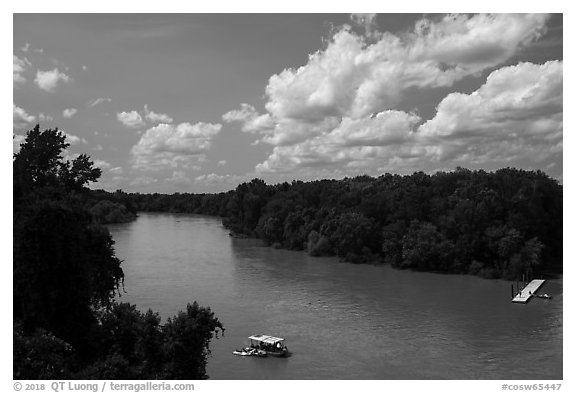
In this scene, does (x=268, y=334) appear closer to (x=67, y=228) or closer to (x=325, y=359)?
(x=325, y=359)

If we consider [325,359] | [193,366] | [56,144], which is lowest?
[325,359]

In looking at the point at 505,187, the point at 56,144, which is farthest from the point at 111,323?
the point at 505,187

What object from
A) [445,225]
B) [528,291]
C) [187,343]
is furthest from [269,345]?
[445,225]

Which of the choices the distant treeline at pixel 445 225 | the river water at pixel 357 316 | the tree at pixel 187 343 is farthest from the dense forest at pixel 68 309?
the distant treeline at pixel 445 225

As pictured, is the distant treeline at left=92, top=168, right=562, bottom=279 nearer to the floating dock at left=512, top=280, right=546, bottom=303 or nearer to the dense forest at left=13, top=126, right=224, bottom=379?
the floating dock at left=512, top=280, right=546, bottom=303

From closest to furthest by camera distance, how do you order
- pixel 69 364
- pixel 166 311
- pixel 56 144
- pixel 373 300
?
pixel 69 364 → pixel 56 144 → pixel 166 311 → pixel 373 300

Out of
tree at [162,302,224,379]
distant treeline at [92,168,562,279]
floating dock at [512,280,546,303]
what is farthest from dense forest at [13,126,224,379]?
distant treeline at [92,168,562,279]

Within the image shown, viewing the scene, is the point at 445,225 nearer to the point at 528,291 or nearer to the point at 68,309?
the point at 528,291

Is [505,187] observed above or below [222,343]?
above
